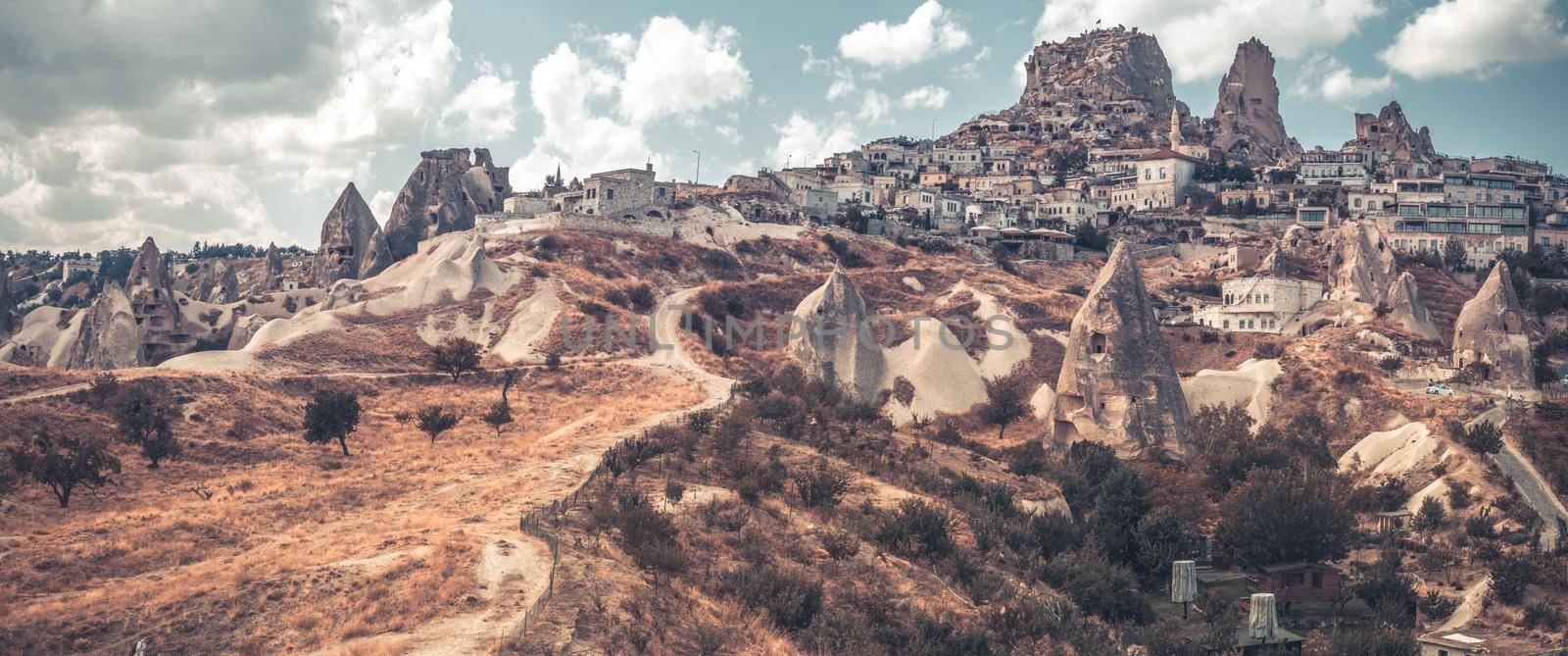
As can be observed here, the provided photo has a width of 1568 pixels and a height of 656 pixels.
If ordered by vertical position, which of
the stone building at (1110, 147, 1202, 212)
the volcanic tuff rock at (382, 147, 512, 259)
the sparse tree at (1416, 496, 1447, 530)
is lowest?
the sparse tree at (1416, 496, 1447, 530)

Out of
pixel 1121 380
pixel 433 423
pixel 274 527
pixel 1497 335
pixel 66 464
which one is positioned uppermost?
pixel 1497 335

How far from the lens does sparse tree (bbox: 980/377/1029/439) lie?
60.4 m

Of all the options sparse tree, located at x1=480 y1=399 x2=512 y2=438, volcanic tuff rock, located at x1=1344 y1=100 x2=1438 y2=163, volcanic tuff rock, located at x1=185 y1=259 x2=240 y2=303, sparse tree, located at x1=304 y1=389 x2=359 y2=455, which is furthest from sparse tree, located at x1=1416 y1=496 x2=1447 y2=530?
volcanic tuff rock, located at x1=1344 y1=100 x2=1438 y2=163

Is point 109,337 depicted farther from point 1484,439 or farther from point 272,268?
point 1484,439

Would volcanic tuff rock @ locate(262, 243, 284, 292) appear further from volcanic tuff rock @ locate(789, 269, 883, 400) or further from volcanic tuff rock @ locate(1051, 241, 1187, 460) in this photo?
volcanic tuff rock @ locate(1051, 241, 1187, 460)

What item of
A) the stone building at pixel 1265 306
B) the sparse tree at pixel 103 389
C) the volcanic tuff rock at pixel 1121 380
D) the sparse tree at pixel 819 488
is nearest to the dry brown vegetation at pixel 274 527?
the sparse tree at pixel 103 389

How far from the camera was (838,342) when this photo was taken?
62188mm

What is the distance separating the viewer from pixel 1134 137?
514 ft

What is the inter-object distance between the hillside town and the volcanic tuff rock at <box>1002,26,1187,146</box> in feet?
199

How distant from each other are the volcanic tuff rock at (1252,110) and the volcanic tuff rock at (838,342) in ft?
358

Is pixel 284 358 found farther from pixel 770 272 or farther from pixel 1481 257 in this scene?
pixel 1481 257

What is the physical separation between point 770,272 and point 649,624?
217 feet

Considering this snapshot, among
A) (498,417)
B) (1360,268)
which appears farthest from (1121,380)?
(1360,268)

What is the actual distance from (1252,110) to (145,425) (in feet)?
529
